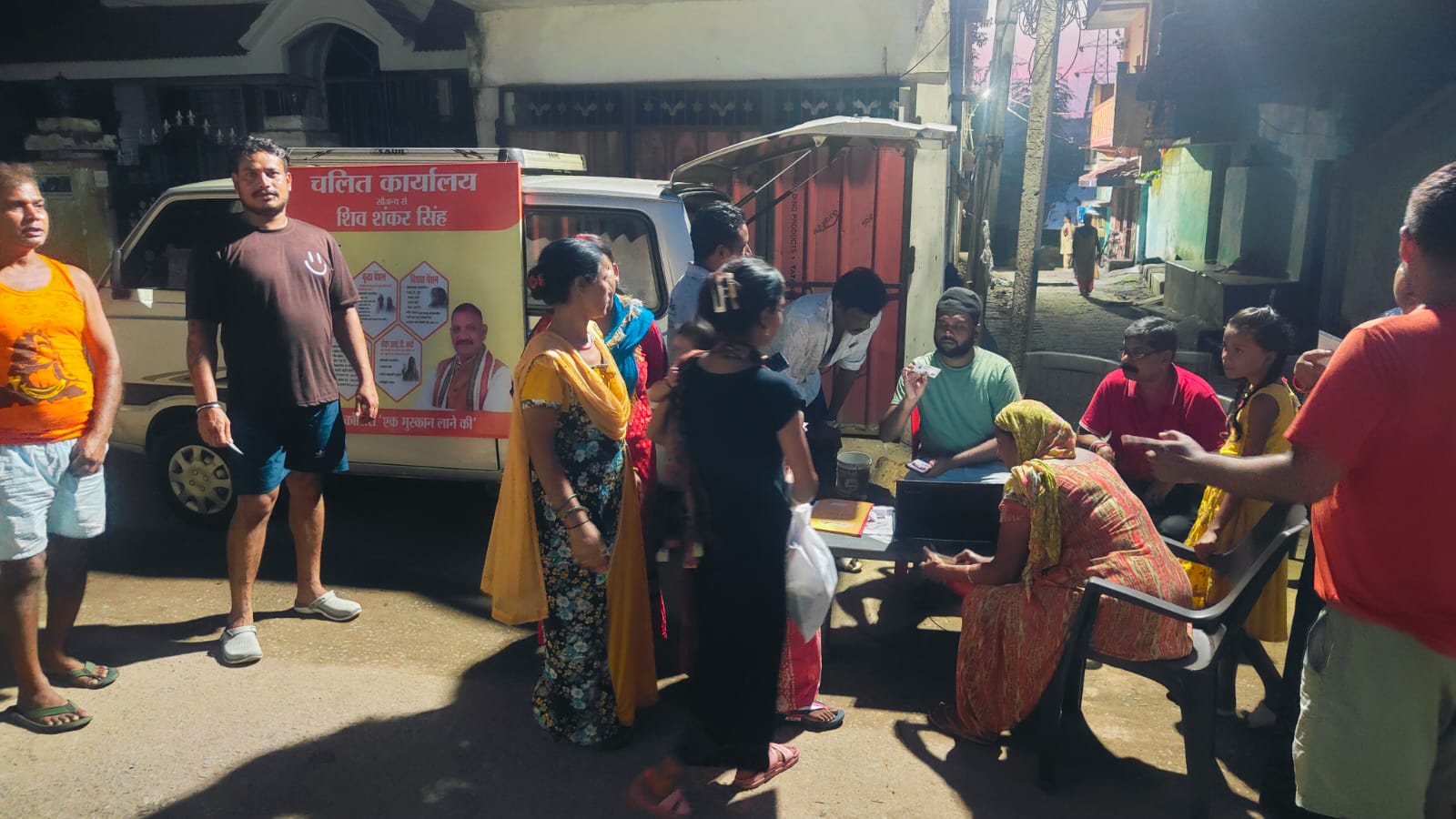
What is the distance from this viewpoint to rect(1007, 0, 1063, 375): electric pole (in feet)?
23.3

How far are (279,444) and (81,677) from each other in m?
1.04

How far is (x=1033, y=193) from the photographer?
725cm

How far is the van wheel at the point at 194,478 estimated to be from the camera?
16.3 feet

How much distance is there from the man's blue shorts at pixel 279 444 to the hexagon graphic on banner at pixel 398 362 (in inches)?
30.0

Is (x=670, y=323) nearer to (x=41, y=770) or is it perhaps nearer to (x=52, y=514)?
(x=52, y=514)

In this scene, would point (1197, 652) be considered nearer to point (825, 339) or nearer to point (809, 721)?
point (809, 721)

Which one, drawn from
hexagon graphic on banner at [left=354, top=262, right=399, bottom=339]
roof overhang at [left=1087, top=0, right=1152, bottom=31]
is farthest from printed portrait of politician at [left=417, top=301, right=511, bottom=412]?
roof overhang at [left=1087, top=0, right=1152, bottom=31]

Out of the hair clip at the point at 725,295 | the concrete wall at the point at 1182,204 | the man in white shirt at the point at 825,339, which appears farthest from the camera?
the concrete wall at the point at 1182,204

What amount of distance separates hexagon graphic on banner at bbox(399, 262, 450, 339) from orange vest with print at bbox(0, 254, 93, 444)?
5.05 ft

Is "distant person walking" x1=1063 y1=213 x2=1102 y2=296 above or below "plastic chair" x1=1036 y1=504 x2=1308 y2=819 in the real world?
above

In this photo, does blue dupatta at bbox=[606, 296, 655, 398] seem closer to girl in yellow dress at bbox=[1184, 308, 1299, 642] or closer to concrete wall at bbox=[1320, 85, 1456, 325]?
girl in yellow dress at bbox=[1184, 308, 1299, 642]

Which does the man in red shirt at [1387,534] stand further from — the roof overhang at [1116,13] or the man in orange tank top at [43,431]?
the roof overhang at [1116,13]

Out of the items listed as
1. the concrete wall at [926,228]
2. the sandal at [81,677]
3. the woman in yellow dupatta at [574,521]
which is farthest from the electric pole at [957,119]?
the sandal at [81,677]

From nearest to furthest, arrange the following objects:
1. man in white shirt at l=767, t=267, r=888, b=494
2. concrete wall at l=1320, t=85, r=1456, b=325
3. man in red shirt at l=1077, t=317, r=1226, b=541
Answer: man in red shirt at l=1077, t=317, r=1226, b=541
man in white shirt at l=767, t=267, r=888, b=494
concrete wall at l=1320, t=85, r=1456, b=325
